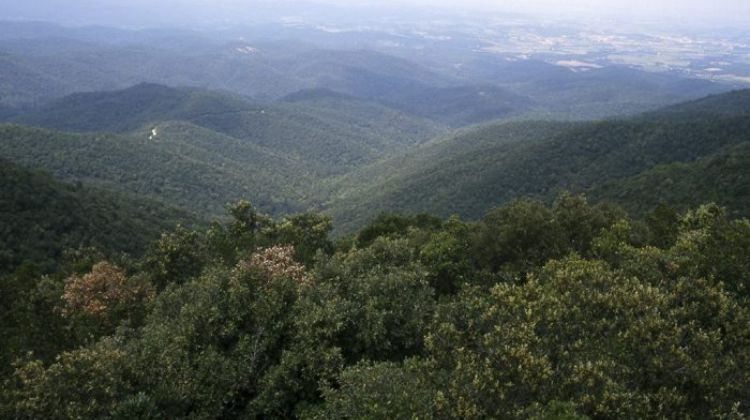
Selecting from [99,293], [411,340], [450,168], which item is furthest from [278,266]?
[450,168]

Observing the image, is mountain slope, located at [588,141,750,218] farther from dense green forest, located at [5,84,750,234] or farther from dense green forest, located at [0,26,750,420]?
dense green forest, located at [0,26,750,420]

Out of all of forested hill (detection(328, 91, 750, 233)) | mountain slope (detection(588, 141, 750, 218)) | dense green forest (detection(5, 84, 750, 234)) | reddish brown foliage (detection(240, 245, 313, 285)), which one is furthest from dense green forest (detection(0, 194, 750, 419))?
forested hill (detection(328, 91, 750, 233))

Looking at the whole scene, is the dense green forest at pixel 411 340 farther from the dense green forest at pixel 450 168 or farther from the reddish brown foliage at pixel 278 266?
the dense green forest at pixel 450 168

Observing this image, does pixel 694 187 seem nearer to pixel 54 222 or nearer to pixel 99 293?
pixel 99 293

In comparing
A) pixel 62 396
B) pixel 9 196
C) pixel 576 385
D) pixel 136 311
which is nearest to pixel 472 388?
pixel 576 385

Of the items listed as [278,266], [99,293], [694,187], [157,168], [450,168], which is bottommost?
[157,168]

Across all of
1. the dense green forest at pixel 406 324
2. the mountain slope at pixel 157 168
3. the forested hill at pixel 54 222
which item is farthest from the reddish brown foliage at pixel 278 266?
the mountain slope at pixel 157 168

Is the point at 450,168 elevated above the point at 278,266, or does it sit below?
below
